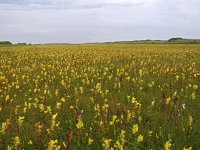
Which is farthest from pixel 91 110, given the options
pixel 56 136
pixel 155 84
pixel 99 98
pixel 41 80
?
pixel 41 80

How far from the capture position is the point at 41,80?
11320mm

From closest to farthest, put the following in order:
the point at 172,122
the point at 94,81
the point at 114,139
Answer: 1. the point at 114,139
2. the point at 172,122
3. the point at 94,81

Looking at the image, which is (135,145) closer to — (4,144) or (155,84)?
(4,144)

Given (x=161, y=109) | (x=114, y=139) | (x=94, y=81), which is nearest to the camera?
(x=114, y=139)

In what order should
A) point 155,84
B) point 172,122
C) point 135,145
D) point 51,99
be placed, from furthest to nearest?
point 155,84
point 51,99
point 172,122
point 135,145

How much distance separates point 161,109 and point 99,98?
176 cm

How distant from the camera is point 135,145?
4.79 m

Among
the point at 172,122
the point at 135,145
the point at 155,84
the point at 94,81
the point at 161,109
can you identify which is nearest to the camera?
the point at 135,145

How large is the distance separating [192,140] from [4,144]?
275 cm

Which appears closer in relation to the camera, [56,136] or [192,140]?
[192,140]

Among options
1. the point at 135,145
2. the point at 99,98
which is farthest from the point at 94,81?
the point at 135,145

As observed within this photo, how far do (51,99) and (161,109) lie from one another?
262 centimetres

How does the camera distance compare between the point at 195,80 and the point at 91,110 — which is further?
the point at 195,80

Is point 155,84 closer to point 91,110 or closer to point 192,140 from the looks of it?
point 91,110
